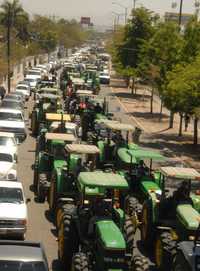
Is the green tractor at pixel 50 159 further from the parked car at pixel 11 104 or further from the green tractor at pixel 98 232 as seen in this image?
the parked car at pixel 11 104

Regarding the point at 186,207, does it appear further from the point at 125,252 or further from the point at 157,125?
the point at 157,125

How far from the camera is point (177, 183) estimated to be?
23938mm

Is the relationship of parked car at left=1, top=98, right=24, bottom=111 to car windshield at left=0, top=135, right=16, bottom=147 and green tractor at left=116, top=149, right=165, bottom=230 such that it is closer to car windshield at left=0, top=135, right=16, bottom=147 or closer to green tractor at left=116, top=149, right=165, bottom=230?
car windshield at left=0, top=135, right=16, bottom=147

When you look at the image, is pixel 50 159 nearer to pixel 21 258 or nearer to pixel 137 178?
pixel 137 178

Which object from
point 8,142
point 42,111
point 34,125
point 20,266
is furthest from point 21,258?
point 34,125

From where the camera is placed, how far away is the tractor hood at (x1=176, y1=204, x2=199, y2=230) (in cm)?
1362

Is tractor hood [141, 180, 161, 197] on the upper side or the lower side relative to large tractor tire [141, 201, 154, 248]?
upper

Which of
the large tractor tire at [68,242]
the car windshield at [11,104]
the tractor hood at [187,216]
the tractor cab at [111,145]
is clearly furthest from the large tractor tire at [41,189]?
the car windshield at [11,104]

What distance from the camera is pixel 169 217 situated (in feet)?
51.9

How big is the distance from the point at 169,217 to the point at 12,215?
13.0ft

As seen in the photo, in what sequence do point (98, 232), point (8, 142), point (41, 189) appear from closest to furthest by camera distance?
1. point (98, 232)
2. point (41, 189)
3. point (8, 142)

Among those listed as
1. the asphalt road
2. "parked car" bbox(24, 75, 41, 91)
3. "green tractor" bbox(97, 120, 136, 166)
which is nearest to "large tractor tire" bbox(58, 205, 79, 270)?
the asphalt road

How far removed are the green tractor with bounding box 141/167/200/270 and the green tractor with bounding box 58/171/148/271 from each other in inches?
40.4

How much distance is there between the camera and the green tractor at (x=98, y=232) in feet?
40.5
